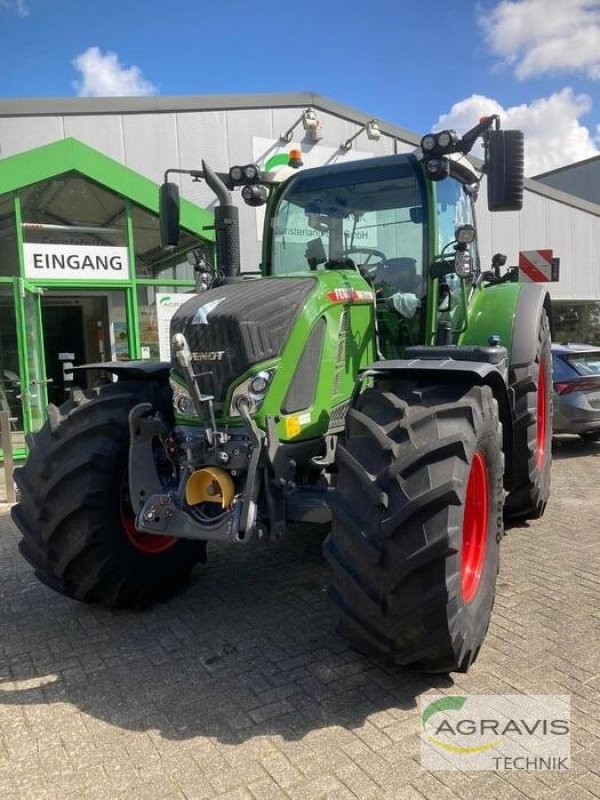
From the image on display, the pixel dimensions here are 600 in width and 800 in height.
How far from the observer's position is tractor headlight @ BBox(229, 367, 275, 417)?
3.13 metres

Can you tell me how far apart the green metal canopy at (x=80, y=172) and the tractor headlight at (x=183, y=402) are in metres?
5.33

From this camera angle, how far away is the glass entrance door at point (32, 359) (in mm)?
8641

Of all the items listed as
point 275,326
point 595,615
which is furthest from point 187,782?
point 595,615

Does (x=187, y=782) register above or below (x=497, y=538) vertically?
below

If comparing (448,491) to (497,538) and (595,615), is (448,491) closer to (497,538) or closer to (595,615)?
(497,538)

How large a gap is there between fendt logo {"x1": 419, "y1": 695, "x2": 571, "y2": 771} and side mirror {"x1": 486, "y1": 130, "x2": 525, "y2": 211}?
2.58 meters

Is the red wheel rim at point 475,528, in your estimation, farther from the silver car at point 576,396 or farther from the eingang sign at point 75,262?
the eingang sign at point 75,262

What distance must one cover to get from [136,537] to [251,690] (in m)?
1.19

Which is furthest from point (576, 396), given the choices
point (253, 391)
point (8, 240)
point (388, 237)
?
point (8, 240)

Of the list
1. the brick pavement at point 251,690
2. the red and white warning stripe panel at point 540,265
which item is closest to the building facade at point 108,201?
the red and white warning stripe panel at point 540,265

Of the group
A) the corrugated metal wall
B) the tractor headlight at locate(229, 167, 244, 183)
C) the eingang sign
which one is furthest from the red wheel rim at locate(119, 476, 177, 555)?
the corrugated metal wall

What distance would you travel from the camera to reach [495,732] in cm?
265

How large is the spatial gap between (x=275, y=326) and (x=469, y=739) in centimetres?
197

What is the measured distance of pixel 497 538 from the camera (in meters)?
3.38
